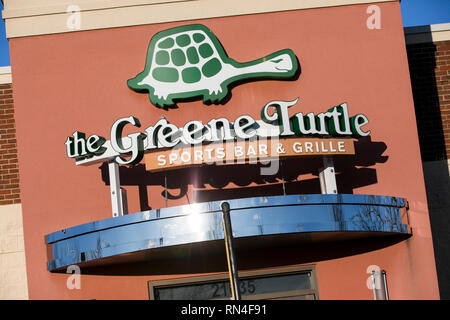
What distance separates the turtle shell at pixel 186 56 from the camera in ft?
47.4

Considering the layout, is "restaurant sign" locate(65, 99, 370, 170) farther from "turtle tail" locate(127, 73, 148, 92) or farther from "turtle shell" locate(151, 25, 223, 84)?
"turtle shell" locate(151, 25, 223, 84)

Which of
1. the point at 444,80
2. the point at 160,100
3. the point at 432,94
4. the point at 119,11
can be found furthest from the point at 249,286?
the point at 444,80

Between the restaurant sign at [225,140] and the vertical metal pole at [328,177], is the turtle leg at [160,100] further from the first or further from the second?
the vertical metal pole at [328,177]

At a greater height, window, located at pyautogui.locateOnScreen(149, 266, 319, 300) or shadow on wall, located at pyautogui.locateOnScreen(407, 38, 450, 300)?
shadow on wall, located at pyautogui.locateOnScreen(407, 38, 450, 300)

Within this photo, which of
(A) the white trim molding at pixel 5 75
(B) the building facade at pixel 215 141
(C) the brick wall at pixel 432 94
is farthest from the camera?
(A) the white trim molding at pixel 5 75

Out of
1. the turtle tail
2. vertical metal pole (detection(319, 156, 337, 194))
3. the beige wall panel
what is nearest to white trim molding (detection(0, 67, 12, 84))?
the beige wall panel

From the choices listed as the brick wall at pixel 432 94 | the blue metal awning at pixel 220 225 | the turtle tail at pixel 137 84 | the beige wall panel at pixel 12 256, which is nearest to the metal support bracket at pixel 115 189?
the blue metal awning at pixel 220 225

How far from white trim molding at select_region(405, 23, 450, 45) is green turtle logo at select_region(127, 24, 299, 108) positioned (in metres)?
3.77

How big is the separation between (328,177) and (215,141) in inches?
87.8

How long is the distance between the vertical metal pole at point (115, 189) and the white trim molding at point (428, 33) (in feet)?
25.4

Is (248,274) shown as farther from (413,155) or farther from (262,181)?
(413,155)

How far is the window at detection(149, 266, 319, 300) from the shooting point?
13.8 m

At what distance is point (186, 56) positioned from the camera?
573 inches
